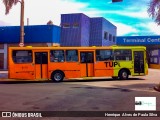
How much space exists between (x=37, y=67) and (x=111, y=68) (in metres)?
5.27

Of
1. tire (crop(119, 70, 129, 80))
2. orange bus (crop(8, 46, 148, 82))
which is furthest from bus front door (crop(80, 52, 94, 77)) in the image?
tire (crop(119, 70, 129, 80))

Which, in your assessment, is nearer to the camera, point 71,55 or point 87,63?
point 71,55

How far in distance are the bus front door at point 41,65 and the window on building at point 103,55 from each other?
3.69m

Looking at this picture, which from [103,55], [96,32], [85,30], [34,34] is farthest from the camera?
[96,32]

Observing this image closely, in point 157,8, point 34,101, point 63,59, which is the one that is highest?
point 157,8

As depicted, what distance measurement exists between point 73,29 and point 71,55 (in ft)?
71.3

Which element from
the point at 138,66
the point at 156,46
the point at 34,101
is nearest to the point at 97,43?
the point at 156,46

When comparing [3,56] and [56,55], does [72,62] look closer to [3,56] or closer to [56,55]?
[56,55]

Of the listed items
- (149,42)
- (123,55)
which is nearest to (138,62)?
(123,55)

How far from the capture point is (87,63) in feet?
77.9

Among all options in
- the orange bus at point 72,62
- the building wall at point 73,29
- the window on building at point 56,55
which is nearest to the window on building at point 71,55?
the orange bus at point 72,62

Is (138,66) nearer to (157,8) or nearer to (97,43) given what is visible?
(157,8)

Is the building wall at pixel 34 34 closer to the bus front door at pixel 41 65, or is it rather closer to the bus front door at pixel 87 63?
the bus front door at pixel 87 63

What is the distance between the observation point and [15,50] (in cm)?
2312
